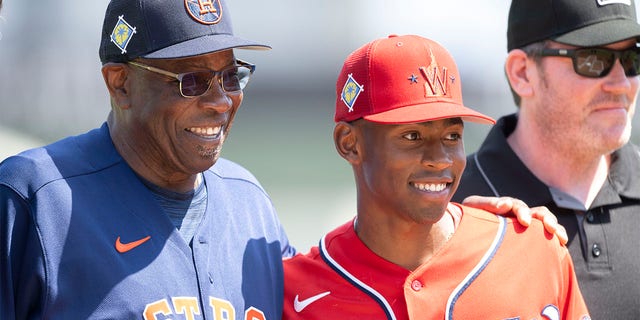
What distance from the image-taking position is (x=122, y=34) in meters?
3.83

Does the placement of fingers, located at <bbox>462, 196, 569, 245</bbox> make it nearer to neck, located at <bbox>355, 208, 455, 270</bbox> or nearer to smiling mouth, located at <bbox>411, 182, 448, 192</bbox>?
neck, located at <bbox>355, 208, 455, 270</bbox>

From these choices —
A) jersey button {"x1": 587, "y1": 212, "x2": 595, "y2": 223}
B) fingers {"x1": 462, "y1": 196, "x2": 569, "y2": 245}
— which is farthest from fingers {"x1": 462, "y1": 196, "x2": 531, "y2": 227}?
jersey button {"x1": 587, "y1": 212, "x2": 595, "y2": 223}

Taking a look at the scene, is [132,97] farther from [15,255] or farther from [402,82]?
[402,82]

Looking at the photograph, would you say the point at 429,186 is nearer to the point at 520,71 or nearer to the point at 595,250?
the point at 595,250

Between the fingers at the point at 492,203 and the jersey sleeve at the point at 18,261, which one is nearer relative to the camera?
the jersey sleeve at the point at 18,261

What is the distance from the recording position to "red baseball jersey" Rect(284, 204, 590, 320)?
12.2ft

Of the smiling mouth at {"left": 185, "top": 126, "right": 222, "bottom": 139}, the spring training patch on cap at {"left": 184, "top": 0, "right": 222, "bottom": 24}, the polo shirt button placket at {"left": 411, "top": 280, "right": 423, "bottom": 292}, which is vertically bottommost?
the polo shirt button placket at {"left": 411, "top": 280, "right": 423, "bottom": 292}

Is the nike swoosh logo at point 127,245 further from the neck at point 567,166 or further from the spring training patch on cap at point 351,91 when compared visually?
the neck at point 567,166

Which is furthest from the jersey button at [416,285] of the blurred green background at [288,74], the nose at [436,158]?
the blurred green background at [288,74]

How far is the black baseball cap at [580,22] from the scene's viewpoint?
14.6 feet

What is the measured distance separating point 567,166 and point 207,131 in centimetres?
177

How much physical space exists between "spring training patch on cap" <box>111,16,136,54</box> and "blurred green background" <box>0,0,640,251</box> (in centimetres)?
884

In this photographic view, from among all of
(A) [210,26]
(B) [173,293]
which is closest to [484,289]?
(B) [173,293]

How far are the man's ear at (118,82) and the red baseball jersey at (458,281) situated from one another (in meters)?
0.96
